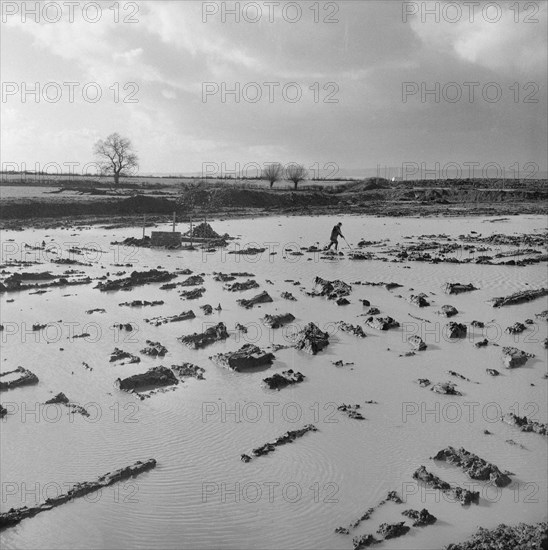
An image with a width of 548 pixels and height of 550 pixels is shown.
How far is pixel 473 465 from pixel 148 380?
480 cm

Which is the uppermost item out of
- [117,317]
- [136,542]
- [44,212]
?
[44,212]

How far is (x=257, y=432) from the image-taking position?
284 inches

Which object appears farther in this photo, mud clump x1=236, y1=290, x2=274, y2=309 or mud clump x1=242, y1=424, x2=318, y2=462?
mud clump x1=236, y1=290, x2=274, y2=309

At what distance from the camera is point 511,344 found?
34.6ft

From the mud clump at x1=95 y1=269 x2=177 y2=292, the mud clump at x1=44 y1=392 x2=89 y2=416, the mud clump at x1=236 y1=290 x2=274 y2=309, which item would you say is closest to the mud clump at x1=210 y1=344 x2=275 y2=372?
the mud clump at x1=44 y1=392 x2=89 y2=416

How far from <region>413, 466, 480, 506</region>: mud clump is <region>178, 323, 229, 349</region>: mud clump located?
510 centimetres

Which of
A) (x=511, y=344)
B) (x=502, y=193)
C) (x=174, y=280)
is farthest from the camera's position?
(x=502, y=193)

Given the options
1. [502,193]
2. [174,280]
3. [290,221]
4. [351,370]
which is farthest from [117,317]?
[502,193]

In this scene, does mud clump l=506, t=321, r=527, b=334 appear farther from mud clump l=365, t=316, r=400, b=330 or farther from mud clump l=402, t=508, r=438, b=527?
mud clump l=402, t=508, r=438, b=527

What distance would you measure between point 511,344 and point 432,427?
4.11 metres

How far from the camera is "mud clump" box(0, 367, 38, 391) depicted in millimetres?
8227

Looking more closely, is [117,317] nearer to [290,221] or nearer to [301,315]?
[301,315]

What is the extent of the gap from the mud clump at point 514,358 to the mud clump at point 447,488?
3.96 metres

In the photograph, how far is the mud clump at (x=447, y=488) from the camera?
5691 mm
